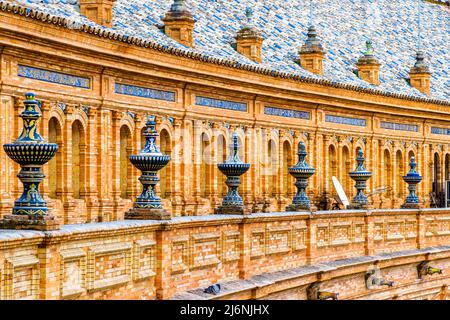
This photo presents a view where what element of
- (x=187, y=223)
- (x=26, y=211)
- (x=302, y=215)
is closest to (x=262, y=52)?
(x=302, y=215)

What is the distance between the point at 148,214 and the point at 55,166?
304 inches

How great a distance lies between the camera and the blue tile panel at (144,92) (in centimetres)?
3281

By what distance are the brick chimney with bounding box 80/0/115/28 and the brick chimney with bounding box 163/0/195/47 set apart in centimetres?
355

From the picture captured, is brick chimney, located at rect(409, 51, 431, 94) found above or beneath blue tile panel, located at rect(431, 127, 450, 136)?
above

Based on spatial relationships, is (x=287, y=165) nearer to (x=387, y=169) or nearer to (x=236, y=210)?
(x=387, y=169)

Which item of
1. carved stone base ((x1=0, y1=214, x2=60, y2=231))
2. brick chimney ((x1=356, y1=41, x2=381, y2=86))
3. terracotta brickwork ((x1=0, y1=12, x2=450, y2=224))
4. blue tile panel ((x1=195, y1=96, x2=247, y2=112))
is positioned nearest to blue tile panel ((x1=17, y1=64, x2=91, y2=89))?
terracotta brickwork ((x1=0, y1=12, x2=450, y2=224))

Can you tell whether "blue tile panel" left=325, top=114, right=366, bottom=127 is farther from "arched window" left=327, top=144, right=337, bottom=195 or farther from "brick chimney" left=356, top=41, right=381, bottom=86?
"brick chimney" left=356, top=41, right=381, bottom=86

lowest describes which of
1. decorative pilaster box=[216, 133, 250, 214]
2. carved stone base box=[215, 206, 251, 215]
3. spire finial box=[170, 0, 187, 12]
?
carved stone base box=[215, 206, 251, 215]

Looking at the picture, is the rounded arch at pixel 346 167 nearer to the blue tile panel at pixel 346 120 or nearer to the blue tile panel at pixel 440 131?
the blue tile panel at pixel 346 120

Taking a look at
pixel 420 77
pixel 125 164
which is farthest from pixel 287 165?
pixel 420 77

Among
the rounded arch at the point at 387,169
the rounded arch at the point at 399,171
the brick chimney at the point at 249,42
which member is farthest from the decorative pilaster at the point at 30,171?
the rounded arch at the point at 399,171

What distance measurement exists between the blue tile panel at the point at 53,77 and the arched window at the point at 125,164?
278cm

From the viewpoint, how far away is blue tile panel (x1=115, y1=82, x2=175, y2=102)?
108 ft
